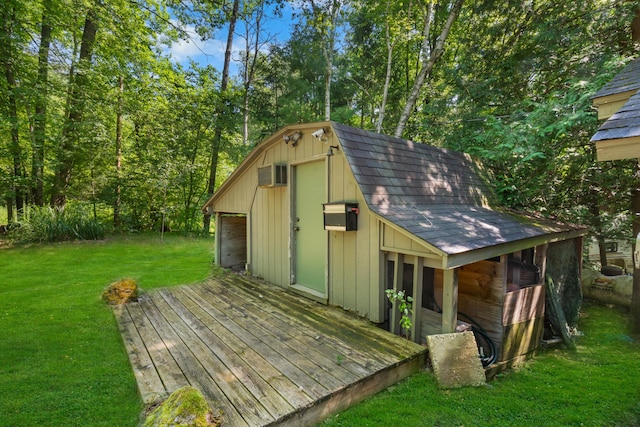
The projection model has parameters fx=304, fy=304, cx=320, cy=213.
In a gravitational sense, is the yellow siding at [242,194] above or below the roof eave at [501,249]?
above

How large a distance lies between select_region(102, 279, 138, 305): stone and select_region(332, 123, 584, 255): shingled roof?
147 inches

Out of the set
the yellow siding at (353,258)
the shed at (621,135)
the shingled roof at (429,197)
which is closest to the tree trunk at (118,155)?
the yellow siding at (353,258)

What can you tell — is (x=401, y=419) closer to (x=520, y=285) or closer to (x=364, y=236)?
(x=364, y=236)

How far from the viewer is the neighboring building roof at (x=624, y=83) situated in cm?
308

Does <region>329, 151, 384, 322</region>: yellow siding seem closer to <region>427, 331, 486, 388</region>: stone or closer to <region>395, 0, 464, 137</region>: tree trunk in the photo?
<region>427, 331, 486, 388</region>: stone

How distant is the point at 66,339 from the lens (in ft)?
10.9

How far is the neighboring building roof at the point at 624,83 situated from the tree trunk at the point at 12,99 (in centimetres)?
947

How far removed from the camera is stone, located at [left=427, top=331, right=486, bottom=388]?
2732 mm

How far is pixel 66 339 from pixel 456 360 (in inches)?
160

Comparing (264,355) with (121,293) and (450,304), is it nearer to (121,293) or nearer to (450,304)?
(450,304)

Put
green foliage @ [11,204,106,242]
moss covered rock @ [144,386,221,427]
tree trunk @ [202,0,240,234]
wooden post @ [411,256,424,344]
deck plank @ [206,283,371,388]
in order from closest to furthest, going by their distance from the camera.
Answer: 1. moss covered rock @ [144,386,221,427]
2. deck plank @ [206,283,371,388]
3. wooden post @ [411,256,424,344]
4. green foliage @ [11,204,106,242]
5. tree trunk @ [202,0,240,234]

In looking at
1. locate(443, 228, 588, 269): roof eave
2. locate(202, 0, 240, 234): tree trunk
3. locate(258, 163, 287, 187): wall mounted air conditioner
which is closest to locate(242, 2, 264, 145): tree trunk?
locate(202, 0, 240, 234): tree trunk

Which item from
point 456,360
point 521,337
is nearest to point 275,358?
point 456,360

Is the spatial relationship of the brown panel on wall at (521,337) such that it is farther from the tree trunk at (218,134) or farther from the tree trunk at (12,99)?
the tree trunk at (218,134)
